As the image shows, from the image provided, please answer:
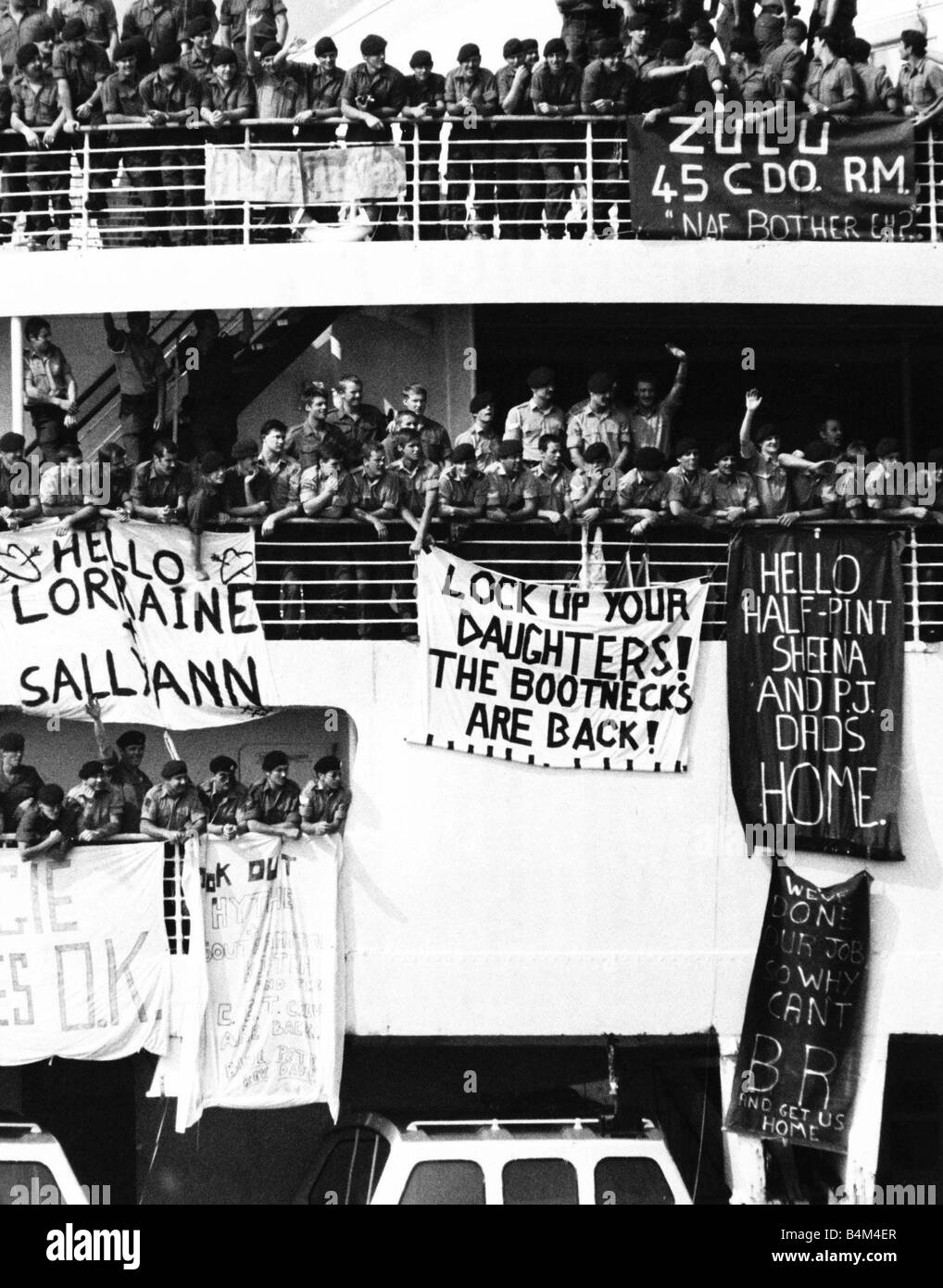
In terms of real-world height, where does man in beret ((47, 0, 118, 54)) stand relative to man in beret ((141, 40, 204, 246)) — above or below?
above

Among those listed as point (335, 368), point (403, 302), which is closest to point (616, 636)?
point (403, 302)

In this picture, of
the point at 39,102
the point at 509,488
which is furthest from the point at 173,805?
the point at 39,102

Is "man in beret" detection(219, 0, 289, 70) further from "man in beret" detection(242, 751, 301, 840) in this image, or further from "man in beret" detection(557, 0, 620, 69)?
"man in beret" detection(242, 751, 301, 840)

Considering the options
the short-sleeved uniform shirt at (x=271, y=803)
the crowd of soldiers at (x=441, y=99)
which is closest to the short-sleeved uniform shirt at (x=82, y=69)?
the crowd of soldiers at (x=441, y=99)

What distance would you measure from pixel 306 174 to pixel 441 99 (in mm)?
1162

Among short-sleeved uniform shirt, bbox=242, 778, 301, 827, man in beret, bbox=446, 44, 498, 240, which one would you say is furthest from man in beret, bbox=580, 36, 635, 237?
short-sleeved uniform shirt, bbox=242, 778, 301, 827

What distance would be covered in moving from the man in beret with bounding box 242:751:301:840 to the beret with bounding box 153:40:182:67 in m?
5.40

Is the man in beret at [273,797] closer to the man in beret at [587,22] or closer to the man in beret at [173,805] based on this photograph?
the man in beret at [173,805]

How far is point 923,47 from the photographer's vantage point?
15.0m

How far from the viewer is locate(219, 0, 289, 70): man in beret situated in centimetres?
1612

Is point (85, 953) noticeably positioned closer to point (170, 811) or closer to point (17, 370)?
point (170, 811)

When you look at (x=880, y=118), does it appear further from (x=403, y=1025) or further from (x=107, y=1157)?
(x=107, y=1157)

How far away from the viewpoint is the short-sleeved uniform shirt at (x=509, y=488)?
1393 centimetres

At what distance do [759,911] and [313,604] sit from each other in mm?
3606
